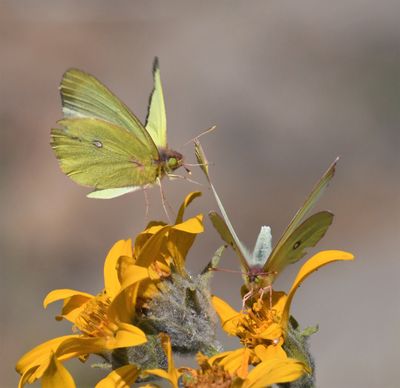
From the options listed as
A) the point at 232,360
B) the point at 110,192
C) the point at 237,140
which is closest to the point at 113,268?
the point at 232,360

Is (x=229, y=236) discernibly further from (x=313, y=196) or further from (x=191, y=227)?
(x=313, y=196)

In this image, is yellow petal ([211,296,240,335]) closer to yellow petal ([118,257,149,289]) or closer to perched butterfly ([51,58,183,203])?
yellow petal ([118,257,149,289])

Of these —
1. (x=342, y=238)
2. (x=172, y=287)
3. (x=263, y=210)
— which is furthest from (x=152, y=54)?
(x=172, y=287)

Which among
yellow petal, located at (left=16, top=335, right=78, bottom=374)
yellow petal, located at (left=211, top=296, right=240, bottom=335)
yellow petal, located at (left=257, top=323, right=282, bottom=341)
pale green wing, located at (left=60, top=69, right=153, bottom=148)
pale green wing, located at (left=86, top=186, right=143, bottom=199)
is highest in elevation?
pale green wing, located at (left=60, top=69, right=153, bottom=148)

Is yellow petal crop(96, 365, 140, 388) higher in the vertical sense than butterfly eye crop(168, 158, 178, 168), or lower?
lower

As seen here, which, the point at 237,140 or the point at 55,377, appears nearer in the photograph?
the point at 55,377

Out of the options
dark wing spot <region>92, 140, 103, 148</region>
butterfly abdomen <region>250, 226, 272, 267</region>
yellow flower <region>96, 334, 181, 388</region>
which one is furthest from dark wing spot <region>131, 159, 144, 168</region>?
yellow flower <region>96, 334, 181, 388</region>

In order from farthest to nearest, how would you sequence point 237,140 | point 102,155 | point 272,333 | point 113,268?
point 237,140, point 102,155, point 113,268, point 272,333
